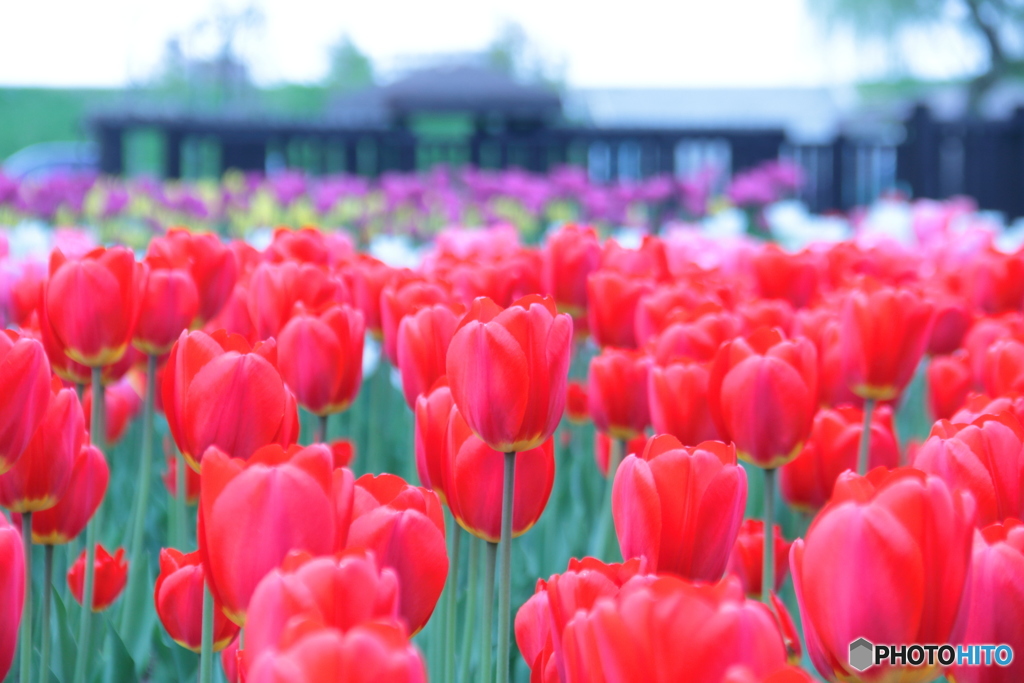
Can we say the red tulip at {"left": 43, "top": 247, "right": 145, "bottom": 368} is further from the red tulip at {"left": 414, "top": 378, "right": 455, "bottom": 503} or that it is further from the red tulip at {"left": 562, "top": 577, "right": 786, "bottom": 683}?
the red tulip at {"left": 562, "top": 577, "right": 786, "bottom": 683}

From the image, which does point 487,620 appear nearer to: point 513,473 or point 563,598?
point 513,473

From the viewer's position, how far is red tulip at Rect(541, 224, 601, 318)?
5.89 feet

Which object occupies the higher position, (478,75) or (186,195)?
(478,75)

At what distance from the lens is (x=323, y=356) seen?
1210 mm

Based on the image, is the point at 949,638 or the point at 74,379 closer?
the point at 949,638

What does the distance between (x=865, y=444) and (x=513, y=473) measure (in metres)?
0.60

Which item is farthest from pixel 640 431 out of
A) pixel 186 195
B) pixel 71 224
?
pixel 186 195

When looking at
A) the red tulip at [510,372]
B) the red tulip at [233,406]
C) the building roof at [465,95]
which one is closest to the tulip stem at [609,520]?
the red tulip at [510,372]

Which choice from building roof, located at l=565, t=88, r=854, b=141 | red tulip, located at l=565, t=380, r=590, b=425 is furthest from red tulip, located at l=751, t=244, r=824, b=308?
building roof, located at l=565, t=88, r=854, b=141

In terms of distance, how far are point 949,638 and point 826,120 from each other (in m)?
52.3

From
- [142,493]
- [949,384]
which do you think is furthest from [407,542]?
[949,384]

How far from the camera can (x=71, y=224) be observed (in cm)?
594

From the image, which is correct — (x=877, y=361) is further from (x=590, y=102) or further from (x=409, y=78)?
(x=590, y=102)

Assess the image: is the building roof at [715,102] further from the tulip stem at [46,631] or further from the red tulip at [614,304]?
the tulip stem at [46,631]
